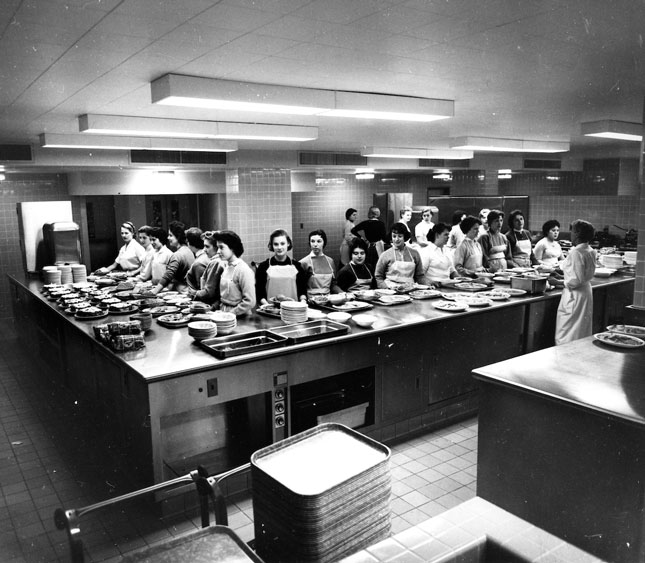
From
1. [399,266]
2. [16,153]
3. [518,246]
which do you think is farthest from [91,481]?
[518,246]

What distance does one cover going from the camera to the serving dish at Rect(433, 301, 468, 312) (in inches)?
208

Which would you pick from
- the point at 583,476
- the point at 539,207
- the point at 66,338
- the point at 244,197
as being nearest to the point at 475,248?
the point at 244,197

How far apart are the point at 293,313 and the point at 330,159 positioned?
6.07 meters

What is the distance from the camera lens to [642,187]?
14.6 ft

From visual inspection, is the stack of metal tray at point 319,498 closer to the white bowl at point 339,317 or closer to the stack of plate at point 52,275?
the white bowl at point 339,317

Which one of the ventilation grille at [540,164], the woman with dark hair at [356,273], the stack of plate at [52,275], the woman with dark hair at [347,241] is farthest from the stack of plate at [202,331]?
the ventilation grille at [540,164]

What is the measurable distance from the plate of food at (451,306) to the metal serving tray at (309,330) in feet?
4.01

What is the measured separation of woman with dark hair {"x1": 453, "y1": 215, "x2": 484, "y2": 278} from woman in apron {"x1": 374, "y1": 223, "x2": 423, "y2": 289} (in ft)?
3.28

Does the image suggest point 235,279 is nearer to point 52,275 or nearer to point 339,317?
point 339,317

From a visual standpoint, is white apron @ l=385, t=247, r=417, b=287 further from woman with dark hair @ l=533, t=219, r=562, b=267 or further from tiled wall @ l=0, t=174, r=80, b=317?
tiled wall @ l=0, t=174, r=80, b=317

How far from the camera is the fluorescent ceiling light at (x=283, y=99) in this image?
3639 millimetres

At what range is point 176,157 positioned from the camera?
8.60 m

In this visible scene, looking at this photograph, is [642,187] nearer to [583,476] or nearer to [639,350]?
[639,350]

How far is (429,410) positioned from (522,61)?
119 inches
